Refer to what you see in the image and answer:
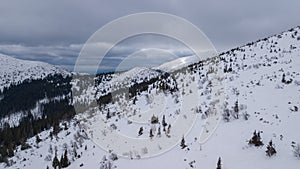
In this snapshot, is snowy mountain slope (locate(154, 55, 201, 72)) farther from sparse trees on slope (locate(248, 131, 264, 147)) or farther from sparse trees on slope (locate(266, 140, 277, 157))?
sparse trees on slope (locate(266, 140, 277, 157))

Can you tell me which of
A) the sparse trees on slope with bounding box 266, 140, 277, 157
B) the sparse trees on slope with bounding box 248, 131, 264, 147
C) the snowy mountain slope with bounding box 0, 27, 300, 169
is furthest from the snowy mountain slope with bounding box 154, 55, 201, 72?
the sparse trees on slope with bounding box 266, 140, 277, 157

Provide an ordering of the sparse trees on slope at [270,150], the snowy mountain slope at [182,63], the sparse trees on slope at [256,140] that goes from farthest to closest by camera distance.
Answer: the snowy mountain slope at [182,63] → the sparse trees on slope at [256,140] → the sparse trees on slope at [270,150]

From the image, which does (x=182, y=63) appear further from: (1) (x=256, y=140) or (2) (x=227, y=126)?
(1) (x=256, y=140)

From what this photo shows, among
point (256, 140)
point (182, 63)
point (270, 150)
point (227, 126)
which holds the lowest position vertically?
point (270, 150)

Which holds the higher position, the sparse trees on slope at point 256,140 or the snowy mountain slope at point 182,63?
the snowy mountain slope at point 182,63

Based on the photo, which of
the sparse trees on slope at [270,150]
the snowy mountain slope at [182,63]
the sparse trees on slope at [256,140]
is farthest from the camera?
the snowy mountain slope at [182,63]

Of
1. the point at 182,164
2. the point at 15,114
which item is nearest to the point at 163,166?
the point at 182,164

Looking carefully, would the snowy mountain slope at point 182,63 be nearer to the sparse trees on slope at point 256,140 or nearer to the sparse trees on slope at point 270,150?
the sparse trees on slope at point 256,140

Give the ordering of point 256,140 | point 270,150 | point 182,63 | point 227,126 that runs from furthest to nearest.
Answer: point 182,63, point 227,126, point 256,140, point 270,150

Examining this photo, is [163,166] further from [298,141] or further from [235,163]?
[298,141]

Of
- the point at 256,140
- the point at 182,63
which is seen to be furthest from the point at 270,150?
the point at 182,63

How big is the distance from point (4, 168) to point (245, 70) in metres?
21.4

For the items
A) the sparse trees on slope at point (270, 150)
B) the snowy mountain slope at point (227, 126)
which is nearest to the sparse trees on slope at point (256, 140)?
the snowy mountain slope at point (227, 126)

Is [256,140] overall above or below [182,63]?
below
